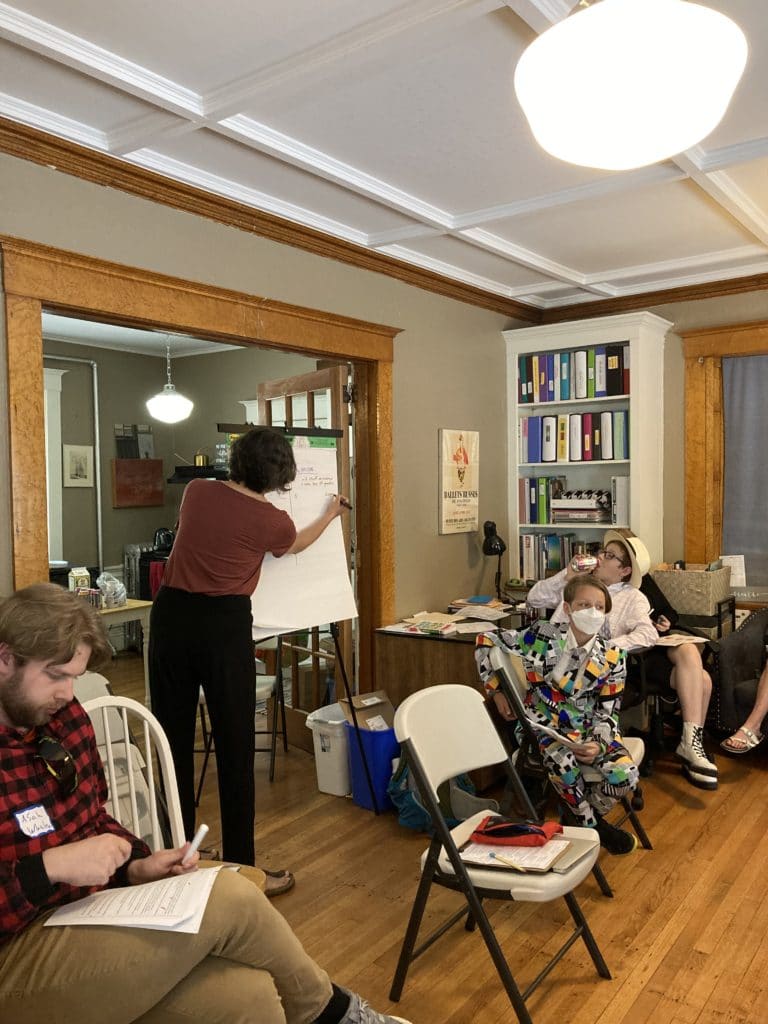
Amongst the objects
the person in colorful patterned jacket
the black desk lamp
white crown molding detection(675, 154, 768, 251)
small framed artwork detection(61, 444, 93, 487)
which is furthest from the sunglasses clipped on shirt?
small framed artwork detection(61, 444, 93, 487)

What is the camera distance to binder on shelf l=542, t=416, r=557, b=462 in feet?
17.5

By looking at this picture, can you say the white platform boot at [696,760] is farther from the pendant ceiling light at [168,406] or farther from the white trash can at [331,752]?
the pendant ceiling light at [168,406]

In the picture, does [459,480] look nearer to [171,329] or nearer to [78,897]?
[171,329]

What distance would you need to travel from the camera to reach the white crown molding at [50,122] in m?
2.63

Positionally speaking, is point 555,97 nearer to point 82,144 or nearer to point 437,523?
point 82,144

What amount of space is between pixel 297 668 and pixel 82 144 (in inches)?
111

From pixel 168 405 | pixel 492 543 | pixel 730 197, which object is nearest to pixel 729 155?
pixel 730 197

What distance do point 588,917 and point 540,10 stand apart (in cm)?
271

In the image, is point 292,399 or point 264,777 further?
point 292,399

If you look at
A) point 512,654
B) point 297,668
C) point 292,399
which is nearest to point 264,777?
point 297,668

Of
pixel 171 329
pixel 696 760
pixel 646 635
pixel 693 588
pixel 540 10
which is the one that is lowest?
pixel 696 760

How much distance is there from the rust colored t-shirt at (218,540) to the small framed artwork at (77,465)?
15.6 ft

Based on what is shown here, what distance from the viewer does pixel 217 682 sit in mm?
2875

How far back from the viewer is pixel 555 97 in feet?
4.83
